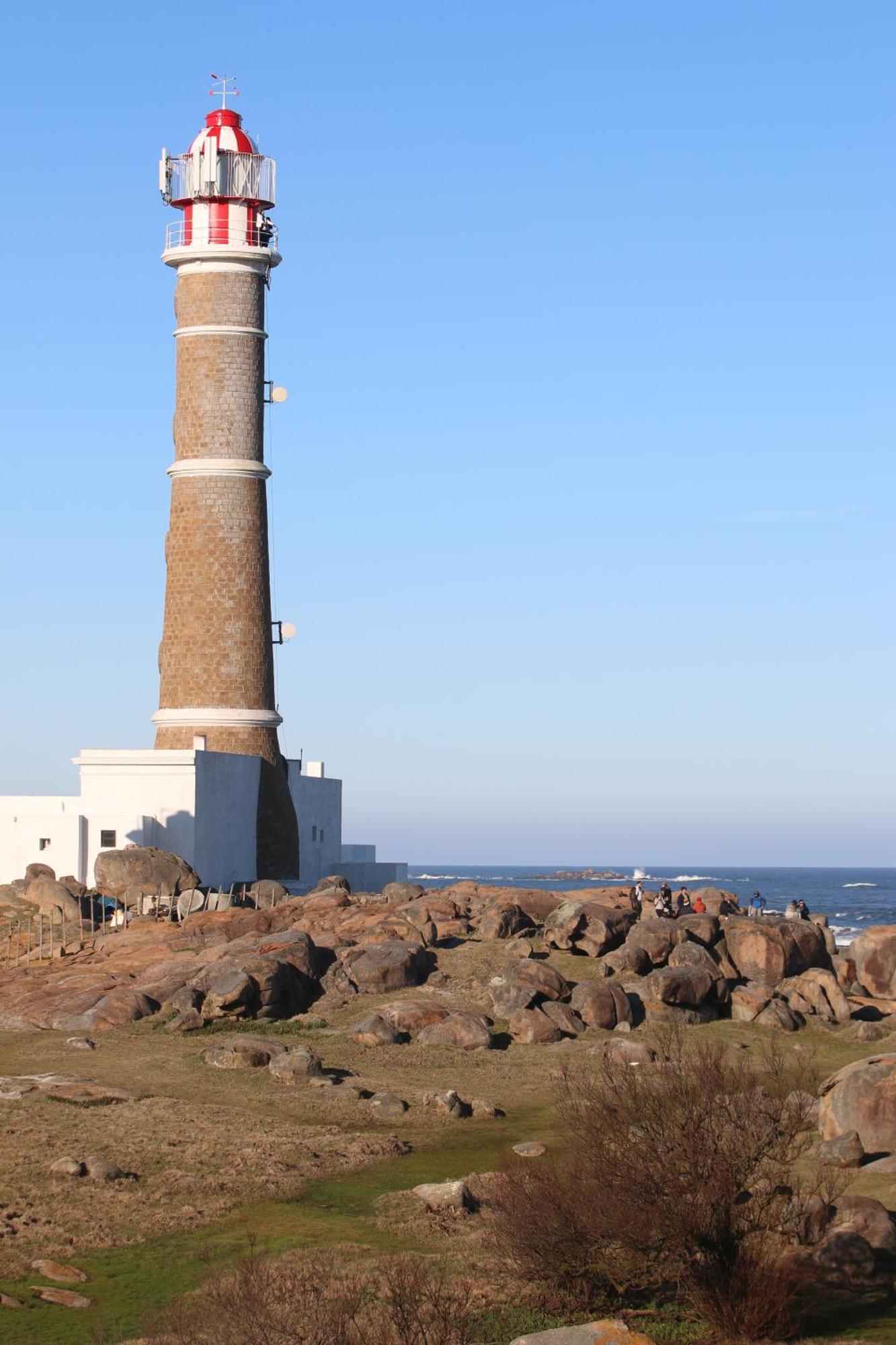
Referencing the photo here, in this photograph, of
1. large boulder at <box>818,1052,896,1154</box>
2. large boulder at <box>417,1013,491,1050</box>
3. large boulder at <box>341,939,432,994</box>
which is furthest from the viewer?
large boulder at <box>341,939,432,994</box>

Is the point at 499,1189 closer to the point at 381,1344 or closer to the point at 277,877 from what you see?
the point at 381,1344

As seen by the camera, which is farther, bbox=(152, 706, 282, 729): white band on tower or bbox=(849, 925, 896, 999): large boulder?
bbox=(152, 706, 282, 729): white band on tower

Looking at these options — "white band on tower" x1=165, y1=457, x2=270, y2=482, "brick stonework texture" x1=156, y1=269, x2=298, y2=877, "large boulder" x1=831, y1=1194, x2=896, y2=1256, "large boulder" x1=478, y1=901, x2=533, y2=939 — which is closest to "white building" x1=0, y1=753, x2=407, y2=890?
"brick stonework texture" x1=156, y1=269, x2=298, y2=877

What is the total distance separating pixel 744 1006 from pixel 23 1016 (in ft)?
46.1

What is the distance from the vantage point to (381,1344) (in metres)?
10.7

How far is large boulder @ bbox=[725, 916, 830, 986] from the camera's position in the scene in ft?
111

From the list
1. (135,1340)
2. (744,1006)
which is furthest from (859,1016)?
(135,1340)

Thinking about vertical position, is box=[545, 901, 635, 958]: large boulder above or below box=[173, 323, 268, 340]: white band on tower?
below

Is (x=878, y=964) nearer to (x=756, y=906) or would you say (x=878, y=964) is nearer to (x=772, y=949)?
(x=772, y=949)

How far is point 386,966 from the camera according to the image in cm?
3212

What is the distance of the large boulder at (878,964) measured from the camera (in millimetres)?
34000

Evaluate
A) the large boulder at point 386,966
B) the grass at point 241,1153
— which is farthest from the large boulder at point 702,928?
the large boulder at point 386,966

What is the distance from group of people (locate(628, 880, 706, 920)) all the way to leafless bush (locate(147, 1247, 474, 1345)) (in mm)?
24345

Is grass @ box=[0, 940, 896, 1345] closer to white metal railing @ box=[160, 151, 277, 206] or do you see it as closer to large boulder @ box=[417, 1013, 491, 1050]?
large boulder @ box=[417, 1013, 491, 1050]
